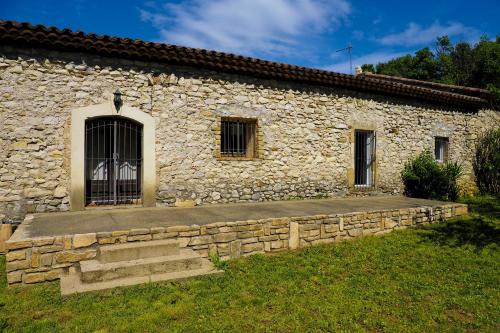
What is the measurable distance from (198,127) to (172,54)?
5.32 ft

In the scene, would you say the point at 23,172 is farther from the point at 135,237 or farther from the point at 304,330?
the point at 304,330

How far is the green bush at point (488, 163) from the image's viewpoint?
40.5 feet

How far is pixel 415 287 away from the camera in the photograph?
14.3 ft

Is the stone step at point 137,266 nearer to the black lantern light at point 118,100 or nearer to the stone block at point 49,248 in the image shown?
the stone block at point 49,248

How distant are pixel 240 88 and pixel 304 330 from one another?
5939 mm

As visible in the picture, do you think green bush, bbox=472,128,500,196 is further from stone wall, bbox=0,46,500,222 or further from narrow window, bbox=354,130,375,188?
narrow window, bbox=354,130,375,188

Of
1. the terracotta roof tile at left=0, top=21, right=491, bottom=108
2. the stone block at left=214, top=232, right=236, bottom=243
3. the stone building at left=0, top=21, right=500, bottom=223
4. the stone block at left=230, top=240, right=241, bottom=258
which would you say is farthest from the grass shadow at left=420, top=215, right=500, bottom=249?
the terracotta roof tile at left=0, top=21, right=491, bottom=108

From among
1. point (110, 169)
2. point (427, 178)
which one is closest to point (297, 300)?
point (110, 169)

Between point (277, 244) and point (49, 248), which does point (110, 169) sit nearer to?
point (49, 248)

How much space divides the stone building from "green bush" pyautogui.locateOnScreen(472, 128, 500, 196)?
3195 mm

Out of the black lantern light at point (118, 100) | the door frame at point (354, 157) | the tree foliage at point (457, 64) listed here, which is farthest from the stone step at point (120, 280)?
the tree foliage at point (457, 64)

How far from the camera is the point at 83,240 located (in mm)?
4422

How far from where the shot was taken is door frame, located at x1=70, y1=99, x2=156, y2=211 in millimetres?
6418

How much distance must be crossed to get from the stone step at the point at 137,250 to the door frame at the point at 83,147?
2440 millimetres
